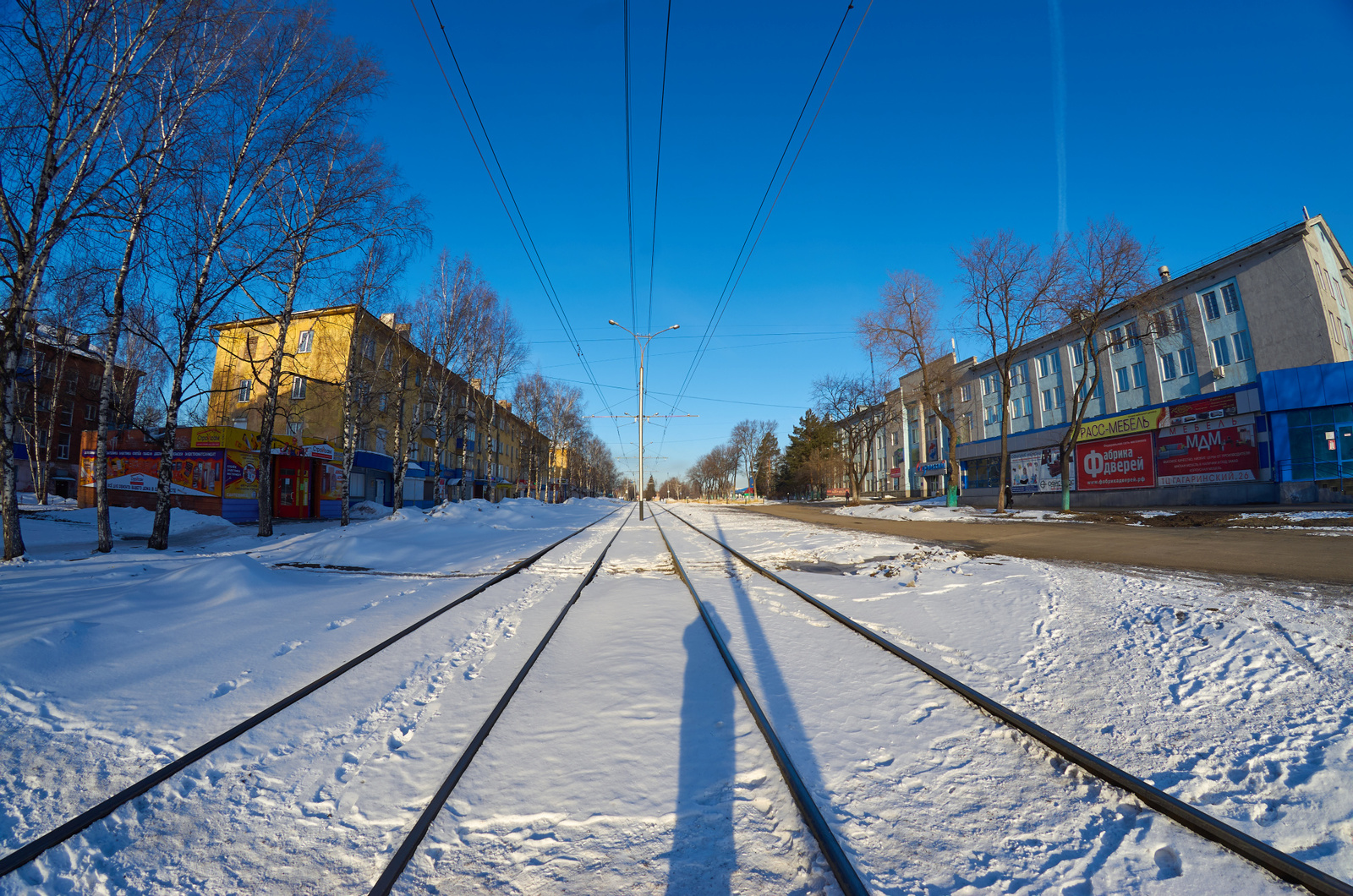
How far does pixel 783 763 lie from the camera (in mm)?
2773

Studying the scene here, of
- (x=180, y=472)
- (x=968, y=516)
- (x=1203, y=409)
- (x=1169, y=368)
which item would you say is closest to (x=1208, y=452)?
(x=1203, y=409)

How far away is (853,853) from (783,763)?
570mm

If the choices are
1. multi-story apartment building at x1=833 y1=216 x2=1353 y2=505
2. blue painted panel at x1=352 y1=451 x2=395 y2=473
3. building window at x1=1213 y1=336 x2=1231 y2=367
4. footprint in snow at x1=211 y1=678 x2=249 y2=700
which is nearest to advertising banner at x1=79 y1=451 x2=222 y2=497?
blue painted panel at x1=352 y1=451 x2=395 y2=473

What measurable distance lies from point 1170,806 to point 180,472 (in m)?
30.2

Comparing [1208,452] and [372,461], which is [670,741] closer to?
[1208,452]

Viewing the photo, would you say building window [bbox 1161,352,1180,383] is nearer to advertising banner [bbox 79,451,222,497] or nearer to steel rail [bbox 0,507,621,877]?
steel rail [bbox 0,507,621,877]

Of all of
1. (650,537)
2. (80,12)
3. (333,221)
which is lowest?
(650,537)

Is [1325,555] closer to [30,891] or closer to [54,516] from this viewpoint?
[30,891]

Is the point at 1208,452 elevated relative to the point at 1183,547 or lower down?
elevated

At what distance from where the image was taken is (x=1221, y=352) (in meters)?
27.6

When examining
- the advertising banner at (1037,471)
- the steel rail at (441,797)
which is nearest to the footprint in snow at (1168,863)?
the steel rail at (441,797)

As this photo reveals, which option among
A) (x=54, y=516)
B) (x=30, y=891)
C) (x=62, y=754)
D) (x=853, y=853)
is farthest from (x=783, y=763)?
(x=54, y=516)

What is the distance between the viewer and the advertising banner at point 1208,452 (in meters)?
23.2

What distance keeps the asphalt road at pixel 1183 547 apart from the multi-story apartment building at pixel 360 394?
18.6 m
